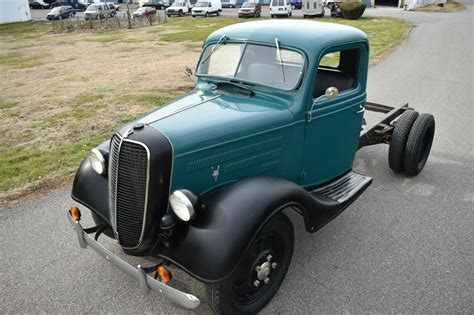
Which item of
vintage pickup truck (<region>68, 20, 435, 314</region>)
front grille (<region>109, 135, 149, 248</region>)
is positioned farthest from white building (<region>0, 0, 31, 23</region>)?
front grille (<region>109, 135, 149, 248</region>)

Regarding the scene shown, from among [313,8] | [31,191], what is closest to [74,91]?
[31,191]

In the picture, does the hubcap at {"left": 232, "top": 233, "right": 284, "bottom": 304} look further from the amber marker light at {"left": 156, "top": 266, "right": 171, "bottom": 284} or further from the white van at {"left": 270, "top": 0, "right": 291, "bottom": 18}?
the white van at {"left": 270, "top": 0, "right": 291, "bottom": 18}

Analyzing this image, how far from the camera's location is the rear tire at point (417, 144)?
478 centimetres

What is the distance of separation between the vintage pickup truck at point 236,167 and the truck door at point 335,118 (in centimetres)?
1

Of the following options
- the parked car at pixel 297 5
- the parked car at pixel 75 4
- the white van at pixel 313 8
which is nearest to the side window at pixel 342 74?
the white van at pixel 313 8

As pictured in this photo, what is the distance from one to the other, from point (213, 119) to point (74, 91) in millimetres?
8011

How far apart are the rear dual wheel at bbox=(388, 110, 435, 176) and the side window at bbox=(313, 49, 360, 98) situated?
1172 millimetres

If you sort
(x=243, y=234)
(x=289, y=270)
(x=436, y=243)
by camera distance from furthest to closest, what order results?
(x=436, y=243)
(x=289, y=270)
(x=243, y=234)

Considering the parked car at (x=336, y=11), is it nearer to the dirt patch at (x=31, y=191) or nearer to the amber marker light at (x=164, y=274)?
the dirt patch at (x=31, y=191)

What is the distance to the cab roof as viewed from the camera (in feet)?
11.6

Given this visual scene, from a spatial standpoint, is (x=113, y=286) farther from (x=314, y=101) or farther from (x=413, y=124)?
(x=413, y=124)

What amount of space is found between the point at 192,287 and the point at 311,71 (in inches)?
84.5

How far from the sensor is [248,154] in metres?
3.14

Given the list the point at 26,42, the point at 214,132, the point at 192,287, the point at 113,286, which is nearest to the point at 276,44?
the point at 214,132
